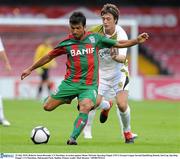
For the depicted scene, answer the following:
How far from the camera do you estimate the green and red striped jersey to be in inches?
450

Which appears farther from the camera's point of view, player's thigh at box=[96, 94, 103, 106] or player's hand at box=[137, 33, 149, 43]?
player's thigh at box=[96, 94, 103, 106]

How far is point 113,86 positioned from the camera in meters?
12.7

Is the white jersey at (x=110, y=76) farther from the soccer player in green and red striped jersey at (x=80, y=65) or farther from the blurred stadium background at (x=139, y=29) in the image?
the blurred stadium background at (x=139, y=29)

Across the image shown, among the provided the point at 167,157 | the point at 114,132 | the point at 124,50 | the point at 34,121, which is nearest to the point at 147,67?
the point at 34,121

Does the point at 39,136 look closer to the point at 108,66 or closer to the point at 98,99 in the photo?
the point at 98,99

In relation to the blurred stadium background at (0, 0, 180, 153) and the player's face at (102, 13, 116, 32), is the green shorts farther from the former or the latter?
the blurred stadium background at (0, 0, 180, 153)

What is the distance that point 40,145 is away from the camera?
11.1m

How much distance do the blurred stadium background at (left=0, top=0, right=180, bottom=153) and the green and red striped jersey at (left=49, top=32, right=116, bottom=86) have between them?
2830mm

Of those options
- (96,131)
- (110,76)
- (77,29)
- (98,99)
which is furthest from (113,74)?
(96,131)

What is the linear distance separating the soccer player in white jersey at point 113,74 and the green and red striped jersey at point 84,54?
473mm

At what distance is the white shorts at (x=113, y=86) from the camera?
41.2 feet

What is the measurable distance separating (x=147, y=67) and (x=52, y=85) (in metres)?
6.92

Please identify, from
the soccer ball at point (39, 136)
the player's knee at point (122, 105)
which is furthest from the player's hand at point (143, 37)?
the soccer ball at point (39, 136)

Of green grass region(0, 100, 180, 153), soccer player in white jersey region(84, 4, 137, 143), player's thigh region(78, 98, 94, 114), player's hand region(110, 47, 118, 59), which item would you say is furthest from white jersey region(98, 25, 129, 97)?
player's thigh region(78, 98, 94, 114)
